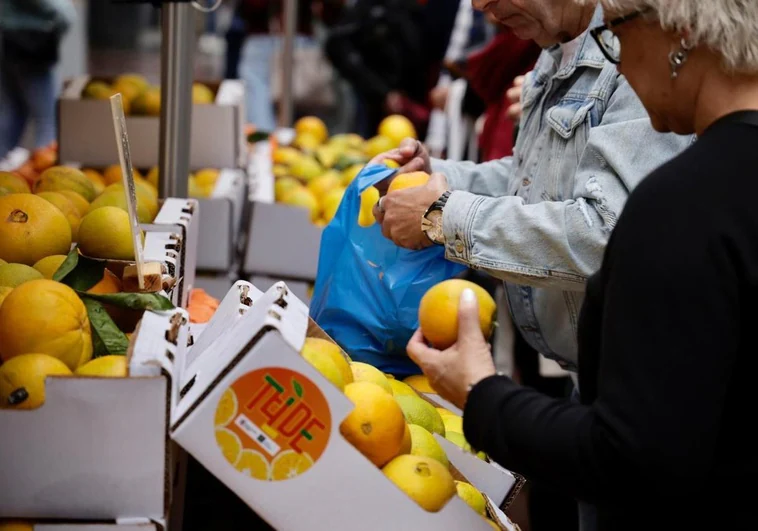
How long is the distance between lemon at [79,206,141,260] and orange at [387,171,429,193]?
1.96 feet

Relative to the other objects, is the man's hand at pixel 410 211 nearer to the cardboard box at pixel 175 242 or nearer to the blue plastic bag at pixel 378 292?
the blue plastic bag at pixel 378 292

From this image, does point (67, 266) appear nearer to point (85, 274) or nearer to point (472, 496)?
point (85, 274)

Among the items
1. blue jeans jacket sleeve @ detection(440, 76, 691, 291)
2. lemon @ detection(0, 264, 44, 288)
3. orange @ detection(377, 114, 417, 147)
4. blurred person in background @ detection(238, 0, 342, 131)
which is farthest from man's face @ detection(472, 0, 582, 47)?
blurred person in background @ detection(238, 0, 342, 131)

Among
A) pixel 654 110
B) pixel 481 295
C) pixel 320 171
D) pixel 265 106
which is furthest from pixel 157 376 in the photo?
pixel 265 106

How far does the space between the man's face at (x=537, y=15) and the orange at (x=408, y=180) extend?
38 centimetres

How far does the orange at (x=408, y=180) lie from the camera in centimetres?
222

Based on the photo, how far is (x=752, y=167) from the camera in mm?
1179

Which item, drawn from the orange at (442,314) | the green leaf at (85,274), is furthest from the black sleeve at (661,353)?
the green leaf at (85,274)

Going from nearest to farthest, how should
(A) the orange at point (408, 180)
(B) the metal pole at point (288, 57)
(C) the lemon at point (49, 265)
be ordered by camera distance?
(C) the lemon at point (49, 265), (A) the orange at point (408, 180), (B) the metal pole at point (288, 57)

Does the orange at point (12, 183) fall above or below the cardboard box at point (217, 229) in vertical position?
above

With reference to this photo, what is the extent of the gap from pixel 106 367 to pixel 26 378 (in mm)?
119

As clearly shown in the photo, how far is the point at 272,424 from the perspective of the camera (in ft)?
4.74

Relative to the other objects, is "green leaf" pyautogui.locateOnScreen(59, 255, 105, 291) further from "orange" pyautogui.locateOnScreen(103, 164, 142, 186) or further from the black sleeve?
"orange" pyautogui.locateOnScreen(103, 164, 142, 186)

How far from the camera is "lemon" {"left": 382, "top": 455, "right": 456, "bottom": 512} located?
1553 millimetres
